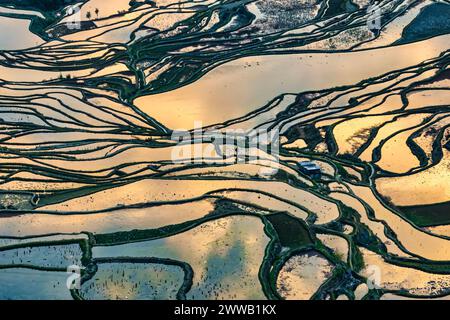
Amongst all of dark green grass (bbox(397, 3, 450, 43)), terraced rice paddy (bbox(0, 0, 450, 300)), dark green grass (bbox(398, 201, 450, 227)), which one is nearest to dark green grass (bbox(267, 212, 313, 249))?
terraced rice paddy (bbox(0, 0, 450, 300))

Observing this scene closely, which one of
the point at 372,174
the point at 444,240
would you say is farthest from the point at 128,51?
the point at 444,240

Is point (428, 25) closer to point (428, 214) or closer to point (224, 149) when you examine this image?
point (224, 149)

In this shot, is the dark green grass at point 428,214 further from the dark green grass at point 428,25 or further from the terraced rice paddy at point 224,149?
the dark green grass at point 428,25

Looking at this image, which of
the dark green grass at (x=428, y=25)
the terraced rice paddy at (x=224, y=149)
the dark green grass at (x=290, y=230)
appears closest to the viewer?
the terraced rice paddy at (x=224, y=149)

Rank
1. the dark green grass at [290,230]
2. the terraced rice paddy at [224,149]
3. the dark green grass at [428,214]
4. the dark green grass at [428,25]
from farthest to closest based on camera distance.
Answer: the dark green grass at [428,25] < the dark green grass at [428,214] < the dark green grass at [290,230] < the terraced rice paddy at [224,149]

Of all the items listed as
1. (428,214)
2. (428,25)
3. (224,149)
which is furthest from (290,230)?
(428,25)

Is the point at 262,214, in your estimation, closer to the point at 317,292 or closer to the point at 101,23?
the point at 317,292

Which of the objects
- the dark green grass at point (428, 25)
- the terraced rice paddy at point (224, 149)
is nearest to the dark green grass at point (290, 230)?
the terraced rice paddy at point (224, 149)

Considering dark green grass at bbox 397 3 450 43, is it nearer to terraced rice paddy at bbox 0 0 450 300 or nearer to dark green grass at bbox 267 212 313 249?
terraced rice paddy at bbox 0 0 450 300
